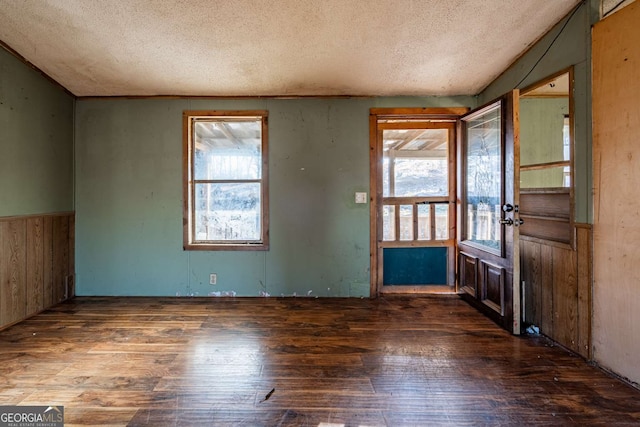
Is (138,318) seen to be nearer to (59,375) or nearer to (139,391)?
(59,375)

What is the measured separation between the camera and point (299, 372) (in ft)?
6.84

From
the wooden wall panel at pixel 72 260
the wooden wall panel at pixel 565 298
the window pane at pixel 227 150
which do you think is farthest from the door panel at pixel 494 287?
the wooden wall panel at pixel 72 260

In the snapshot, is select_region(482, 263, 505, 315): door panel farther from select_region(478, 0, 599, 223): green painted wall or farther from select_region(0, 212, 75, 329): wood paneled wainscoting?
select_region(0, 212, 75, 329): wood paneled wainscoting

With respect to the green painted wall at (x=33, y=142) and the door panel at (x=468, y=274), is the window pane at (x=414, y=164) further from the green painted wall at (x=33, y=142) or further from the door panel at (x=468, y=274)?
the green painted wall at (x=33, y=142)

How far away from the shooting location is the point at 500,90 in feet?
10.6

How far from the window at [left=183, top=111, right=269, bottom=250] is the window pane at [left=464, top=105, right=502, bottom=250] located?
7.77ft

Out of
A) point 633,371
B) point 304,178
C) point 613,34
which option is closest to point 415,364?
point 633,371

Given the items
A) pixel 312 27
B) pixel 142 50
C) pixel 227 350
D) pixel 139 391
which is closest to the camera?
pixel 139 391

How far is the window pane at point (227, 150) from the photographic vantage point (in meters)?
3.79

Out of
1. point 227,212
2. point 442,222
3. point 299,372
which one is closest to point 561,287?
point 442,222

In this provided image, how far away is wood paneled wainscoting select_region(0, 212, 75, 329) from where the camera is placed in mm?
2865

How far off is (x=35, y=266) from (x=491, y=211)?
183 inches

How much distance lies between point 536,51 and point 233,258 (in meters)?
3.63

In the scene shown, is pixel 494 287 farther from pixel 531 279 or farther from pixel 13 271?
pixel 13 271
